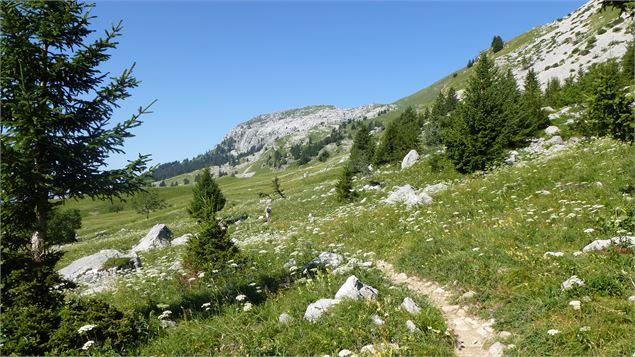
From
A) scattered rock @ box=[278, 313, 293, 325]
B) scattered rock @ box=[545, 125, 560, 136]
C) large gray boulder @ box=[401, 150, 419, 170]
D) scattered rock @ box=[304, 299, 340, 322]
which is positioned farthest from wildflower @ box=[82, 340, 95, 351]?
scattered rock @ box=[545, 125, 560, 136]

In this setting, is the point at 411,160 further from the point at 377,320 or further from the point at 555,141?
the point at 377,320

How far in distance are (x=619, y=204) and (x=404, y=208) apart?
31.9 feet

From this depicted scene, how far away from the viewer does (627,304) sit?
23.0 feet

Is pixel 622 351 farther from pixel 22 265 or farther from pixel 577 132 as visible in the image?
pixel 577 132

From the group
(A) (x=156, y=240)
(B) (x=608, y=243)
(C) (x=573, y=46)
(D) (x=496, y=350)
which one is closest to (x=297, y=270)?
(D) (x=496, y=350)

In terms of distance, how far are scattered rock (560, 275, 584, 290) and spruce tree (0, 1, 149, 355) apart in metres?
11.2

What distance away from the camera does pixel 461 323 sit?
8594 mm

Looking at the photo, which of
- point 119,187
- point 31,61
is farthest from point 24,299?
point 31,61

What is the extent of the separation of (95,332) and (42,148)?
16.2 ft

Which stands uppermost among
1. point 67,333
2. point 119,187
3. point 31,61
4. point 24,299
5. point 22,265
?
point 31,61

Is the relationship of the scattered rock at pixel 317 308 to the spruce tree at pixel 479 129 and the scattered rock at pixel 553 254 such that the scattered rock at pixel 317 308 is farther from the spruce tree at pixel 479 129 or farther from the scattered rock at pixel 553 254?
the spruce tree at pixel 479 129

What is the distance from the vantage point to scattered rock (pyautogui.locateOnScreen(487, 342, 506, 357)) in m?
7.07

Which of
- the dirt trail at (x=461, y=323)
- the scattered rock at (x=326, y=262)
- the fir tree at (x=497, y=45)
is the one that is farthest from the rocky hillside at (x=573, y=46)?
the dirt trail at (x=461, y=323)

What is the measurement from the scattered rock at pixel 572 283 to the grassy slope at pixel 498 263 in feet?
0.53
